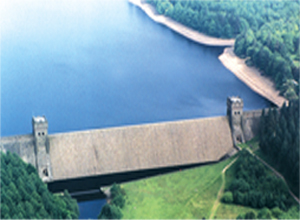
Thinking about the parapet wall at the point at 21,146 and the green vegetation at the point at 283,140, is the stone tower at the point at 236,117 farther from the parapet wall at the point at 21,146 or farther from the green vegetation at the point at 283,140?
the parapet wall at the point at 21,146

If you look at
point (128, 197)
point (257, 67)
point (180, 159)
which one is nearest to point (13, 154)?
point (128, 197)

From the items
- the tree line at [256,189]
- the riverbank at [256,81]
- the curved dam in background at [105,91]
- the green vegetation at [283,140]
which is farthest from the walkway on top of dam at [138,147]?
the riverbank at [256,81]

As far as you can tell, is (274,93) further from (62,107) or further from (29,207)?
(29,207)

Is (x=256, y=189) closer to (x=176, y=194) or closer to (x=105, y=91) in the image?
(x=176, y=194)

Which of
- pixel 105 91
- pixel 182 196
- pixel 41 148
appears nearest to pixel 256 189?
pixel 182 196

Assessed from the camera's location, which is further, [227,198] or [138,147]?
[138,147]

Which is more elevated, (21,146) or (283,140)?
(21,146)

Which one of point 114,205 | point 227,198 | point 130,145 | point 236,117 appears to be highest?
point 236,117
